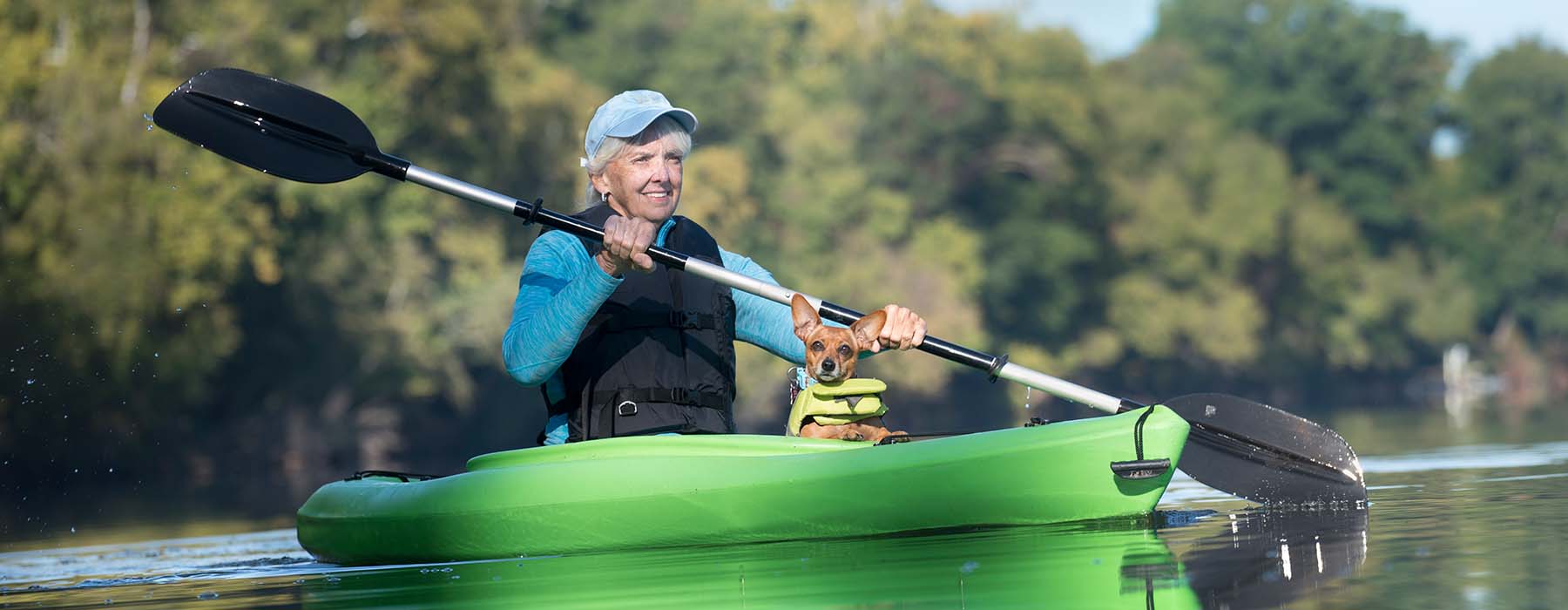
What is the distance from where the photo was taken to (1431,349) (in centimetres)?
Result: 5894

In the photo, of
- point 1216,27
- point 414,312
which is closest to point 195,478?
point 414,312

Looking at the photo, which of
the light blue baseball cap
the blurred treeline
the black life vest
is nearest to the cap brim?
the light blue baseball cap

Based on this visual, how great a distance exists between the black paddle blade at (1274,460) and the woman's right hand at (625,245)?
6.70 feet

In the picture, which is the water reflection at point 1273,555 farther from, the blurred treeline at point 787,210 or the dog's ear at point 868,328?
the blurred treeline at point 787,210

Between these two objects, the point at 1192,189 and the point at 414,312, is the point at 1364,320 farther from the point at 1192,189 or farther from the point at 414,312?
the point at 414,312

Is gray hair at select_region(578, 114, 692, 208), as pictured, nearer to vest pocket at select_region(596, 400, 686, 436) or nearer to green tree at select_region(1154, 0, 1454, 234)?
vest pocket at select_region(596, 400, 686, 436)

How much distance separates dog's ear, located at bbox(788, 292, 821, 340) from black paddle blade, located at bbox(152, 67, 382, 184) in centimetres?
236

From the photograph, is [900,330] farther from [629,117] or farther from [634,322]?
[629,117]

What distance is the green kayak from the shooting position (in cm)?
629

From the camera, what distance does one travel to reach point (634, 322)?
271 inches

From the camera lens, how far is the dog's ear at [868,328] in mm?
6578

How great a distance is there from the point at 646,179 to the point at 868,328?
100 centimetres

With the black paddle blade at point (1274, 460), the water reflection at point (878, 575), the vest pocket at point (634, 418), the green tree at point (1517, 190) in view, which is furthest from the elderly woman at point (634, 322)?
the green tree at point (1517, 190)

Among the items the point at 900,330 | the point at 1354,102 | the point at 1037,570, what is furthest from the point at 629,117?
the point at 1354,102
